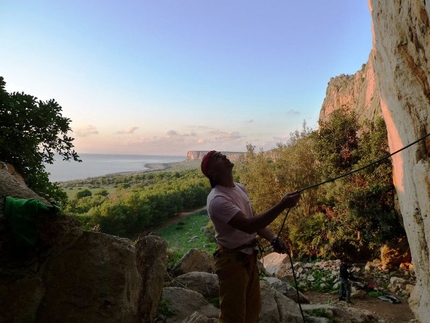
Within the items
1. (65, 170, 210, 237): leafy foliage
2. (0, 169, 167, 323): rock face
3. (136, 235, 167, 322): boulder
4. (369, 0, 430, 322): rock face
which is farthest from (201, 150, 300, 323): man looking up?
(65, 170, 210, 237): leafy foliage

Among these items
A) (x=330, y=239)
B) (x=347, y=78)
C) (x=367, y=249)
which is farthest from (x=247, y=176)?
(x=347, y=78)

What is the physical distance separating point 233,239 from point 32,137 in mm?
5469

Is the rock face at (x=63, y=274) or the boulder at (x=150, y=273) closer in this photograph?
the rock face at (x=63, y=274)

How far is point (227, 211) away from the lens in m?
2.88

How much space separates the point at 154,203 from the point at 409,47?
52429mm

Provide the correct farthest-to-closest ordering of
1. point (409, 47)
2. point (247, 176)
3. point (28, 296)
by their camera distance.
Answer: point (247, 176)
point (409, 47)
point (28, 296)

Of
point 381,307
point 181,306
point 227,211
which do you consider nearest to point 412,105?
point 227,211

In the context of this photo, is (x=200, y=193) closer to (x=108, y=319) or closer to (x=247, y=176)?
(x=247, y=176)

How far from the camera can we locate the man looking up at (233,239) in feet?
9.35

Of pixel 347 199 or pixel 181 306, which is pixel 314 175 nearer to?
pixel 347 199

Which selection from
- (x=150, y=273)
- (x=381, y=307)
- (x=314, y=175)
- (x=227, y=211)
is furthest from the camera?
(x=314, y=175)

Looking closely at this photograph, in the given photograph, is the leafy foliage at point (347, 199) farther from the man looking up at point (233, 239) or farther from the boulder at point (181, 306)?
the man looking up at point (233, 239)

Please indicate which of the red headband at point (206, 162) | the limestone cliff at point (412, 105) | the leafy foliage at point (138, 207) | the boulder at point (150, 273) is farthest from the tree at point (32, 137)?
the leafy foliage at point (138, 207)

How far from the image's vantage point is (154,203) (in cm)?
5472
